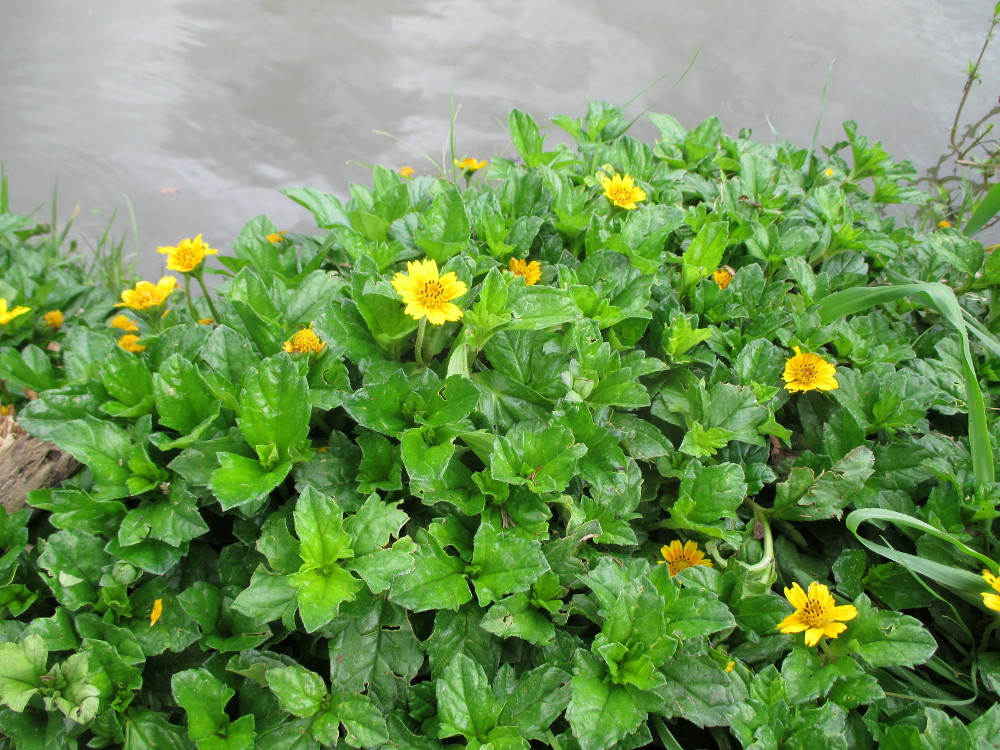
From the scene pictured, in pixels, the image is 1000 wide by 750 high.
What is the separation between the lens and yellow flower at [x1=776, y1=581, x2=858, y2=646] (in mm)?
1277

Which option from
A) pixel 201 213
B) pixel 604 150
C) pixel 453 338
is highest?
pixel 604 150

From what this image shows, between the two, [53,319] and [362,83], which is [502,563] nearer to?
[53,319]

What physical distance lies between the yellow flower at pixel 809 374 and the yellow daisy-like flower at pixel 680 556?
0.44 meters

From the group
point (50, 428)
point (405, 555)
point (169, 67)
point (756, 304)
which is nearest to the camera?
point (405, 555)

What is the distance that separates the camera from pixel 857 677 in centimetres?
127

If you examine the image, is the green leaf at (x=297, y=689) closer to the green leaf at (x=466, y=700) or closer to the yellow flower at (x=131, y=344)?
the green leaf at (x=466, y=700)

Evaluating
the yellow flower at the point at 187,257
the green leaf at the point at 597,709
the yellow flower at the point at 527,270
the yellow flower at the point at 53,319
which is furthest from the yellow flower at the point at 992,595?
the yellow flower at the point at 53,319

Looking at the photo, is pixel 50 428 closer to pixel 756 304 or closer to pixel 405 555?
pixel 405 555

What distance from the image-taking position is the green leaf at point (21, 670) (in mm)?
1134

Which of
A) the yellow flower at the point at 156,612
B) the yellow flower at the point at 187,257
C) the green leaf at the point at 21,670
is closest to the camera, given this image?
the green leaf at the point at 21,670

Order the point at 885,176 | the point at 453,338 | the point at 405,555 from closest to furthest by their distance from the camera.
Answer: the point at 405,555 < the point at 453,338 < the point at 885,176

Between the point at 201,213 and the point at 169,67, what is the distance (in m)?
1.00

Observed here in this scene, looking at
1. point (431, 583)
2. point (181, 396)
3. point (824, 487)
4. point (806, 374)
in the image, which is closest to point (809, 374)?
point (806, 374)

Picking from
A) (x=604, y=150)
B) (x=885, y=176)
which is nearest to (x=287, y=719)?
(x=604, y=150)
